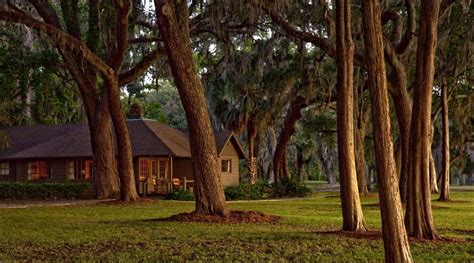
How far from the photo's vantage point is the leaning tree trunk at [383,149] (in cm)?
826

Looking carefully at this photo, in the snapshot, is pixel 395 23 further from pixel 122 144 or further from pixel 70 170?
pixel 70 170

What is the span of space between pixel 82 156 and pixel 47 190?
378 cm

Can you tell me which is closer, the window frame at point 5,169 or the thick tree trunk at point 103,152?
the thick tree trunk at point 103,152

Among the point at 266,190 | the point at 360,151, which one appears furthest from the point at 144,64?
the point at 360,151

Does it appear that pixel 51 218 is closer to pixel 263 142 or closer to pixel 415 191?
pixel 415 191

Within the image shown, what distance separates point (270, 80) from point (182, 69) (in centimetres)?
1442

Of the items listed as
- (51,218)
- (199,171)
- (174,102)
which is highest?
(174,102)

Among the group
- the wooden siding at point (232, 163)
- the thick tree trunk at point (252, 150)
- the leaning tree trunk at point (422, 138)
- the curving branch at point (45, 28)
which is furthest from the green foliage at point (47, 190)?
the leaning tree trunk at point (422, 138)

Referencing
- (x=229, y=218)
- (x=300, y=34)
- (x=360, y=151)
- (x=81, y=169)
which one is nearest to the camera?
(x=229, y=218)

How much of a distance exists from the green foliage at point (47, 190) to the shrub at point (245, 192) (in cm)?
698

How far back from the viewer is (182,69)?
16.6 metres

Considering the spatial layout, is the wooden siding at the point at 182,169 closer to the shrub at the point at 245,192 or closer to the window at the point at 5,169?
the shrub at the point at 245,192

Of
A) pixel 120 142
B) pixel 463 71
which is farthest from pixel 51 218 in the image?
pixel 463 71

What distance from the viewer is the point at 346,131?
13.5 metres
